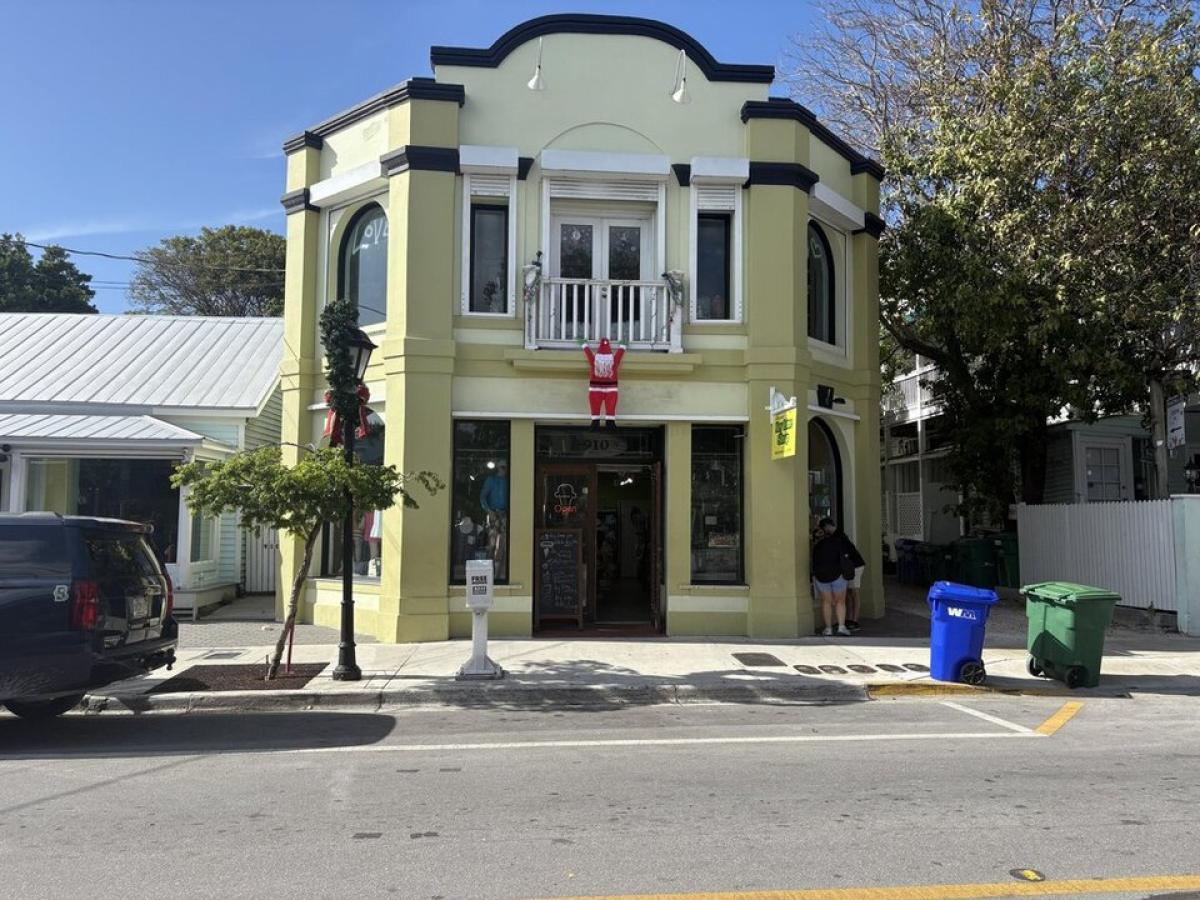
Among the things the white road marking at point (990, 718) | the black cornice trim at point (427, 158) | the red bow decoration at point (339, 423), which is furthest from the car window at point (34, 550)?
the white road marking at point (990, 718)

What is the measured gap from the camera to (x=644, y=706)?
8.94 metres

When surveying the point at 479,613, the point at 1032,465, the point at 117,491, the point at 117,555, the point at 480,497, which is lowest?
the point at 479,613

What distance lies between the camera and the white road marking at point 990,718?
304 inches

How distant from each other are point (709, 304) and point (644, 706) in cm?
636

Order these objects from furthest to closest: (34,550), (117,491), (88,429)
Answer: (117,491) < (88,429) < (34,550)

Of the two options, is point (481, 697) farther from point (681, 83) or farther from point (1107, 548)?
point (1107, 548)

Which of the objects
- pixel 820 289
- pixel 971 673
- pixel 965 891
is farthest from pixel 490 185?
pixel 965 891

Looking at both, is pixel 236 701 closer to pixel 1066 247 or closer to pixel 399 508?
pixel 399 508

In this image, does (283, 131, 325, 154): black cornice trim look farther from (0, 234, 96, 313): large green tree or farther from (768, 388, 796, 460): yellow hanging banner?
(0, 234, 96, 313): large green tree

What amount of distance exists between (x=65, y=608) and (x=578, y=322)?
24.5 feet

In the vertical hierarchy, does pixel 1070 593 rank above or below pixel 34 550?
below

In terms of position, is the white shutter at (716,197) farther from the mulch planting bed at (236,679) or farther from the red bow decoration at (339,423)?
the mulch planting bed at (236,679)

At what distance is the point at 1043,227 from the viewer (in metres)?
13.8

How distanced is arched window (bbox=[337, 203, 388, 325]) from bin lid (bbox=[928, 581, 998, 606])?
8454 millimetres
